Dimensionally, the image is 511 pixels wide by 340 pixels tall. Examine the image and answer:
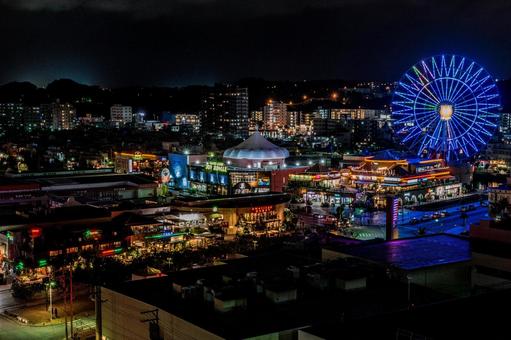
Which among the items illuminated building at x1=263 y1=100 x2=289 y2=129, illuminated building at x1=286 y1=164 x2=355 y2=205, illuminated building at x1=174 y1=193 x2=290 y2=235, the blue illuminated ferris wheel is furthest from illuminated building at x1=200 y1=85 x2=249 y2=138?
illuminated building at x1=174 y1=193 x2=290 y2=235

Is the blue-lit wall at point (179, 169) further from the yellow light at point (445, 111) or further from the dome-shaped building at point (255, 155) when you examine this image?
the yellow light at point (445, 111)

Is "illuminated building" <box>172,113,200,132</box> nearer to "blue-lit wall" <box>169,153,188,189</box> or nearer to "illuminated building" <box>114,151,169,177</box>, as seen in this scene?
"illuminated building" <box>114,151,169,177</box>

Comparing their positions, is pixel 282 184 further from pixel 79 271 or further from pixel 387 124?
pixel 387 124

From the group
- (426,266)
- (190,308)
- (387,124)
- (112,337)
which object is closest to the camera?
(190,308)

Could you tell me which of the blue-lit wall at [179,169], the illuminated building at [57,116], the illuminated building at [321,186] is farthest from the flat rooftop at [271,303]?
the illuminated building at [57,116]

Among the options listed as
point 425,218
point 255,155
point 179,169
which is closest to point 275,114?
point 179,169

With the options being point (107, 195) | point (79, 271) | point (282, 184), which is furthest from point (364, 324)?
point (282, 184)
